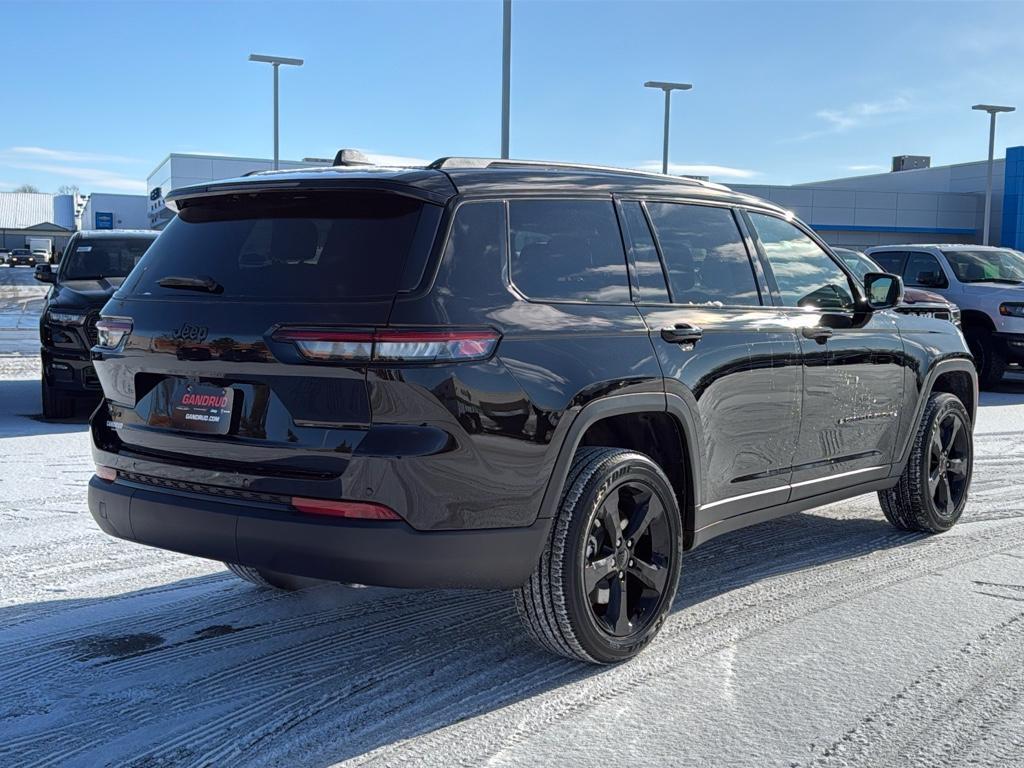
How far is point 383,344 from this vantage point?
350cm

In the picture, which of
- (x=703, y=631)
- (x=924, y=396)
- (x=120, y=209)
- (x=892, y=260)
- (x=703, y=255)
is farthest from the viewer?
(x=120, y=209)

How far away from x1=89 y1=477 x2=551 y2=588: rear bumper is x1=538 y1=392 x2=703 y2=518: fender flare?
0.12m

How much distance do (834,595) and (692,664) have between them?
47.7 inches

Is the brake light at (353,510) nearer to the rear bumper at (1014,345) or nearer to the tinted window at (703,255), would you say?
the tinted window at (703,255)

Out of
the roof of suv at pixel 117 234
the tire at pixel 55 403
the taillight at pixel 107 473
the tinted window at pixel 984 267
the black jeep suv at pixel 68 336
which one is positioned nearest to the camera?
the taillight at pixel 107 473

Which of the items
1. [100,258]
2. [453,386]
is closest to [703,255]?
[453,386]

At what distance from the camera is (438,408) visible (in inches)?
138

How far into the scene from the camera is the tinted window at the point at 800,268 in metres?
5.21

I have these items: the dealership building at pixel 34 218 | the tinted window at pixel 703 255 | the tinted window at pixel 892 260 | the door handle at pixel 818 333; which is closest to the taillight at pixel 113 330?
the tinted window at pixel 703 255

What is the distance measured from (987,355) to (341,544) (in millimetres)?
13406

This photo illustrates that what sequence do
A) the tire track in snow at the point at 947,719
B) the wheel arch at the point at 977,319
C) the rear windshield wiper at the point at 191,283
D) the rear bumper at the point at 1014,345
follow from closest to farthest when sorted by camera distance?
the tire track in snow at the point at 947,719 → the rear windshield wiper at the point at 191,283 → the rear bumper at the point at 1014,345 → the wheel arch at the point at 977,319

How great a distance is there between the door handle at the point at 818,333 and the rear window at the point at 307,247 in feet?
7.07

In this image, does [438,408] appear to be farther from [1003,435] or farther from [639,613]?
[1003,435]

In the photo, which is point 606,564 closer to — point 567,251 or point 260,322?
point 567,251
